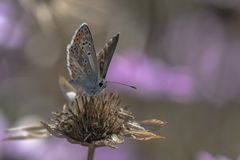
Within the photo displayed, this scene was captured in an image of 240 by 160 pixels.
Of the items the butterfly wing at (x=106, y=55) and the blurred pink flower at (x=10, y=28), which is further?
the blurred pink flower at (x=10, y=28)

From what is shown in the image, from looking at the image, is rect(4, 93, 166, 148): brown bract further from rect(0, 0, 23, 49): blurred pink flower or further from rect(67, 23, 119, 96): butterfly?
rect(0, 0, 23, 49): blurred pink flower

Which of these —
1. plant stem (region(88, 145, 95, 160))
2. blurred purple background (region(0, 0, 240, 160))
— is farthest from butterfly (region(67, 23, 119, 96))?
blurred purple background (region(0, 0, 240, 160))

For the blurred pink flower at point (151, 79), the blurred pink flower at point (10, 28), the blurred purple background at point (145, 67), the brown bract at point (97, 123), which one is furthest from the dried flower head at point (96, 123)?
the blurred pink flower at point (10, 28)

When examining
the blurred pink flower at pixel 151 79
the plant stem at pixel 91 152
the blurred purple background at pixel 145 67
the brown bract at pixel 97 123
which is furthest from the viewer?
the blurred pink flower at pixel 151 79

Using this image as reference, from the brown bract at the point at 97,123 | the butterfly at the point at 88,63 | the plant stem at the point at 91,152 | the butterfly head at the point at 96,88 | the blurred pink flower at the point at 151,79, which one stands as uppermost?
the blurred pink flower at the point at 151,79

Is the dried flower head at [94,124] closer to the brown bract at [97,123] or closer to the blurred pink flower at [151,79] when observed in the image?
the brown bract at [97,123]

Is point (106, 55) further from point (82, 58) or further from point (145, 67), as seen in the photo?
point (145, 67)

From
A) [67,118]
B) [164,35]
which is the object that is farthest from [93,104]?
[164,35]

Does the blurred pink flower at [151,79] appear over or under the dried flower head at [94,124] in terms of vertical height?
over
